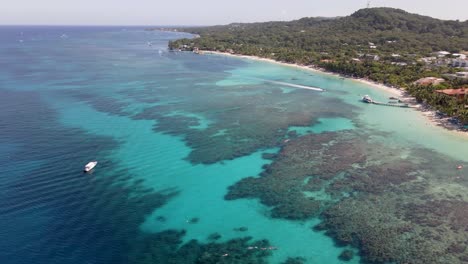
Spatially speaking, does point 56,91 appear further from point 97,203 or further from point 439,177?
point 439,177

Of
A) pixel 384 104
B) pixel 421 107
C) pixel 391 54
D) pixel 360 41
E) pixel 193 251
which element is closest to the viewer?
pixel 193 251

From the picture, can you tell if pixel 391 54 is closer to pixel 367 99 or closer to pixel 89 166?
pixel 367 99

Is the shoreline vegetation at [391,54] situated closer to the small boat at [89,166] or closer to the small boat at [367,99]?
the small boat at [367,99]

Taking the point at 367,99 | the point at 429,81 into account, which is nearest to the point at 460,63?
the point at 429,81

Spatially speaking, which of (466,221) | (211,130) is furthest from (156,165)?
(466,221)

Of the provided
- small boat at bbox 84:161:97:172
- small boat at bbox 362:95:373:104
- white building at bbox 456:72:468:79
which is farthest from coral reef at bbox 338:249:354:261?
white building at bbox 456:72:468:79

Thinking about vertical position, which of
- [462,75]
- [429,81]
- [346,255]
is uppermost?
[462,75]

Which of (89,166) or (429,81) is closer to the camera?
(89,166)

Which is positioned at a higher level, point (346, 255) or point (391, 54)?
point (391, 54)

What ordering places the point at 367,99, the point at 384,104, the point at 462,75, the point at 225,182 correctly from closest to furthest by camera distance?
the point at 225,182 → the point at 384,104 → the point at 367,99 → the point at 462,75
